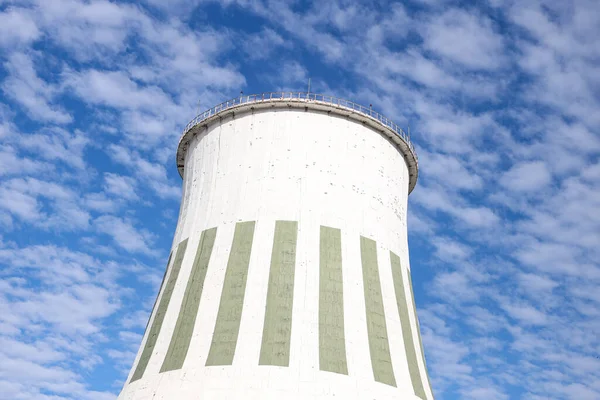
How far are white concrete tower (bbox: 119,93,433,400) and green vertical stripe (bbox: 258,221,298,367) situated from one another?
1.4 inches

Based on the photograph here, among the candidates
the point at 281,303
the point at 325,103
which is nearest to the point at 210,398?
the point at 281,303

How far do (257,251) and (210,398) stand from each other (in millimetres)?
4845

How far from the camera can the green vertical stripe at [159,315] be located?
2058 cm

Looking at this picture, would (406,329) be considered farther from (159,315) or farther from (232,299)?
(159,315)

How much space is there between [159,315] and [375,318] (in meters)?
7.32

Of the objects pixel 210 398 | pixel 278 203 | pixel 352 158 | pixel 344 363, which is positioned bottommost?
pixel 210 398

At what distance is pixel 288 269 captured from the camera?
20094 mm

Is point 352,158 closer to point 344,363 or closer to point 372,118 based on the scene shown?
point 372,118

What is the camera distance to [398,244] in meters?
23.1

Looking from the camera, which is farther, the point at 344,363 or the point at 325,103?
the point at 325,103

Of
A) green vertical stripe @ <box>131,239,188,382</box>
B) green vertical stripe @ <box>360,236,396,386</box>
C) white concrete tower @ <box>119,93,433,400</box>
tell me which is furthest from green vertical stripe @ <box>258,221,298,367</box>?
green vertical stripe @ <box>131,239,188,382</box>

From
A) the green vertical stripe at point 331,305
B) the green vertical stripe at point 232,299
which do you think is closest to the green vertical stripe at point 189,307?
the green vertical stripe at point 232,299

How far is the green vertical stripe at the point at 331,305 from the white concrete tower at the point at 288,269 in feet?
0.11

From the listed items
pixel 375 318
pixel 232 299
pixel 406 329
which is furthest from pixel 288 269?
pixel 406 329
